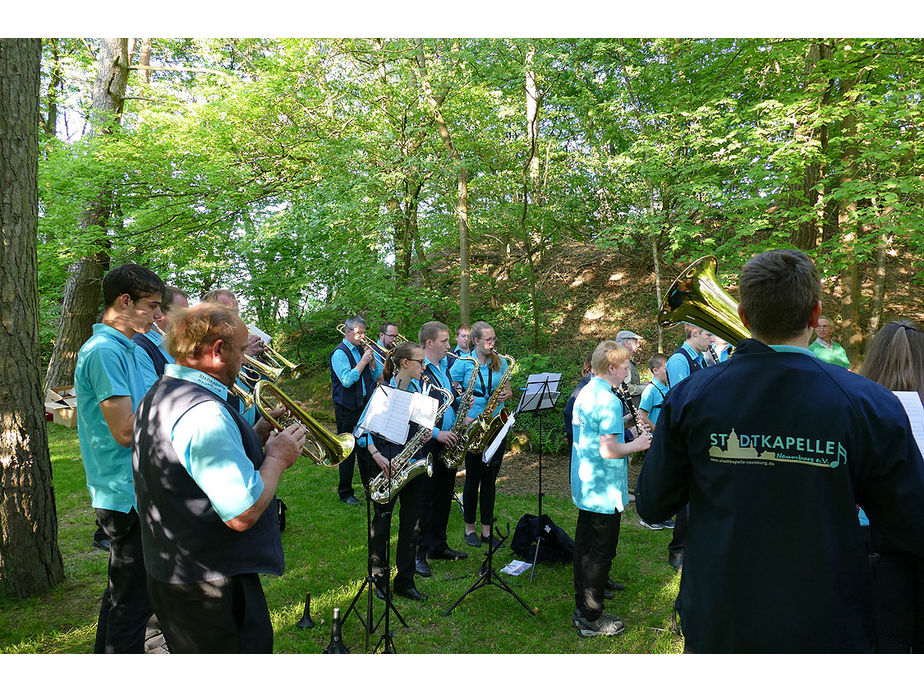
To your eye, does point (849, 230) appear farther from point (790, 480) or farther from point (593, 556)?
point (790, 480)

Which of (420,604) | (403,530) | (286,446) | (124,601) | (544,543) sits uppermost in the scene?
(286,446)

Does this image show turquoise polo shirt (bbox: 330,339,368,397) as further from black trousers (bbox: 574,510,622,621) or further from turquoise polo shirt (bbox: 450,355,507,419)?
black trousers (bbox: 574,510,622,621)

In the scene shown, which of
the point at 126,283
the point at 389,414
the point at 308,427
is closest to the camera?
the point at 308,427

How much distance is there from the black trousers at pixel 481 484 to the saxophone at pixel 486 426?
0.18 metres

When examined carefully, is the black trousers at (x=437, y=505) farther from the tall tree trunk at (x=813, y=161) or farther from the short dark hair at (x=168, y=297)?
the tall tree trunk at (x=813, y=161)

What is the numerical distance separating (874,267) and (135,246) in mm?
15012

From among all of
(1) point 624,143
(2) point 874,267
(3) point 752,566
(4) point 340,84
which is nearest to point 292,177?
(4) point 340,84

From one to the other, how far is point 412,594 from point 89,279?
36.0 feet

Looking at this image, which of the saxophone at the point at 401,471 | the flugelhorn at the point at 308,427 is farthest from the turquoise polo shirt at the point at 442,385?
the flugelhorn at the point at 308,427

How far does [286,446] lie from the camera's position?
7.61 feet

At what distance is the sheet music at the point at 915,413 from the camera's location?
229 centimetres

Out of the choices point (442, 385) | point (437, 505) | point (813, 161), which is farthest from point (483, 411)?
point (813, 161)

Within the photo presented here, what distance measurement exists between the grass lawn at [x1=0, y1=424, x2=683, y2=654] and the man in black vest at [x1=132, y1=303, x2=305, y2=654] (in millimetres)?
1938
